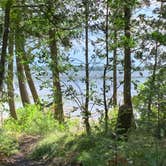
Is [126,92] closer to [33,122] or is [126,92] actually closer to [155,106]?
[155,106]

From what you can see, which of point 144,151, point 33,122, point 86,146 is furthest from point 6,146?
point 144,151

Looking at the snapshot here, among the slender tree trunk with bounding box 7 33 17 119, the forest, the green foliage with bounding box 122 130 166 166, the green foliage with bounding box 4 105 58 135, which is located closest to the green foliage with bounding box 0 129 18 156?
the forest

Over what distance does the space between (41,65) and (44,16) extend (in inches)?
44.2

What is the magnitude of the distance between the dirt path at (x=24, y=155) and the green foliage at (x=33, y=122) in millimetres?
653

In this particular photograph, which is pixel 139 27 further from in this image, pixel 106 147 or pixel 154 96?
pixel 106 147

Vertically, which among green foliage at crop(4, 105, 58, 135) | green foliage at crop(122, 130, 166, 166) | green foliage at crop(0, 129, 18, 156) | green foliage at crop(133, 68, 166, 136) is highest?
green foliage at crop(133, 68, 166, 136)

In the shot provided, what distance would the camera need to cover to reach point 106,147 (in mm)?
6973

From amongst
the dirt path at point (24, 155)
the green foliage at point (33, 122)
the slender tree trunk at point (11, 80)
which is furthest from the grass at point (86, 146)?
the slender tree trunk at point (11, 80)

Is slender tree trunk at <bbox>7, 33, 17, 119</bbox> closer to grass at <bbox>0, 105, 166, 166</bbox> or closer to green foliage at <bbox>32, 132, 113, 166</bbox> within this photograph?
grass at <bbox>0, 105, 166, 166</bbox>

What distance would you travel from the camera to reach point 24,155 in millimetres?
11312

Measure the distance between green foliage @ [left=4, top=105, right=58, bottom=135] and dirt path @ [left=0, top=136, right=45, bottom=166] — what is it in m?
0.65

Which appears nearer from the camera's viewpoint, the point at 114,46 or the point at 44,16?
the point at 114,46

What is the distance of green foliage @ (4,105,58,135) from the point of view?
14.1 m

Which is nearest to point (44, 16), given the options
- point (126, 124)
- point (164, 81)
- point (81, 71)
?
point (81, 71)
